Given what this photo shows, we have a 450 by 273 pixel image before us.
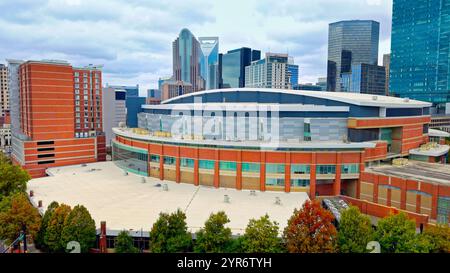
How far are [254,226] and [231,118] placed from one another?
23.7 metres

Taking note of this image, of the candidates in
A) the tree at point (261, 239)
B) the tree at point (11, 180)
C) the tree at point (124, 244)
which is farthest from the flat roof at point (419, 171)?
the tree at point (11, 180)

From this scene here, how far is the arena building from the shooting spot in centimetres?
3909

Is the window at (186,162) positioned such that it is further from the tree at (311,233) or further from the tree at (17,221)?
the tree at (311,233)

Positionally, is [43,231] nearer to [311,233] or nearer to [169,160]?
[169,160]

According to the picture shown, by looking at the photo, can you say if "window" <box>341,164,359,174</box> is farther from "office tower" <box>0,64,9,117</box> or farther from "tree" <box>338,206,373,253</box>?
"office tower" <box>0,64,9,117</box>

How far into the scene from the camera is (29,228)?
1008 inches

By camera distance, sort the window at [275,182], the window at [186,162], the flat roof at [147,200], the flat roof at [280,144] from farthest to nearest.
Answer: the window at [186,162]
the window at [275,182]
the flat roof at [280,144]
the flat roof at [147,200]

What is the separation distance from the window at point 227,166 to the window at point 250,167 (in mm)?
1247

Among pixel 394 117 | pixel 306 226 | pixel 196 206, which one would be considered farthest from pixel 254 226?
pixel 394 117

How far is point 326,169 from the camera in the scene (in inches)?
1550

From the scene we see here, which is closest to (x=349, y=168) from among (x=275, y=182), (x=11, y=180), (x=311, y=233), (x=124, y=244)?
(x=275, y=182)

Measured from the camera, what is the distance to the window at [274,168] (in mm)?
39156

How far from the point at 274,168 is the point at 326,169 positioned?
6.74 m

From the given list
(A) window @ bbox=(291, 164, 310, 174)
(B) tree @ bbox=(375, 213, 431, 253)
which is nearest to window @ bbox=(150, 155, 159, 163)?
(A) window @ bbox=(291, 164, 310, 174)
